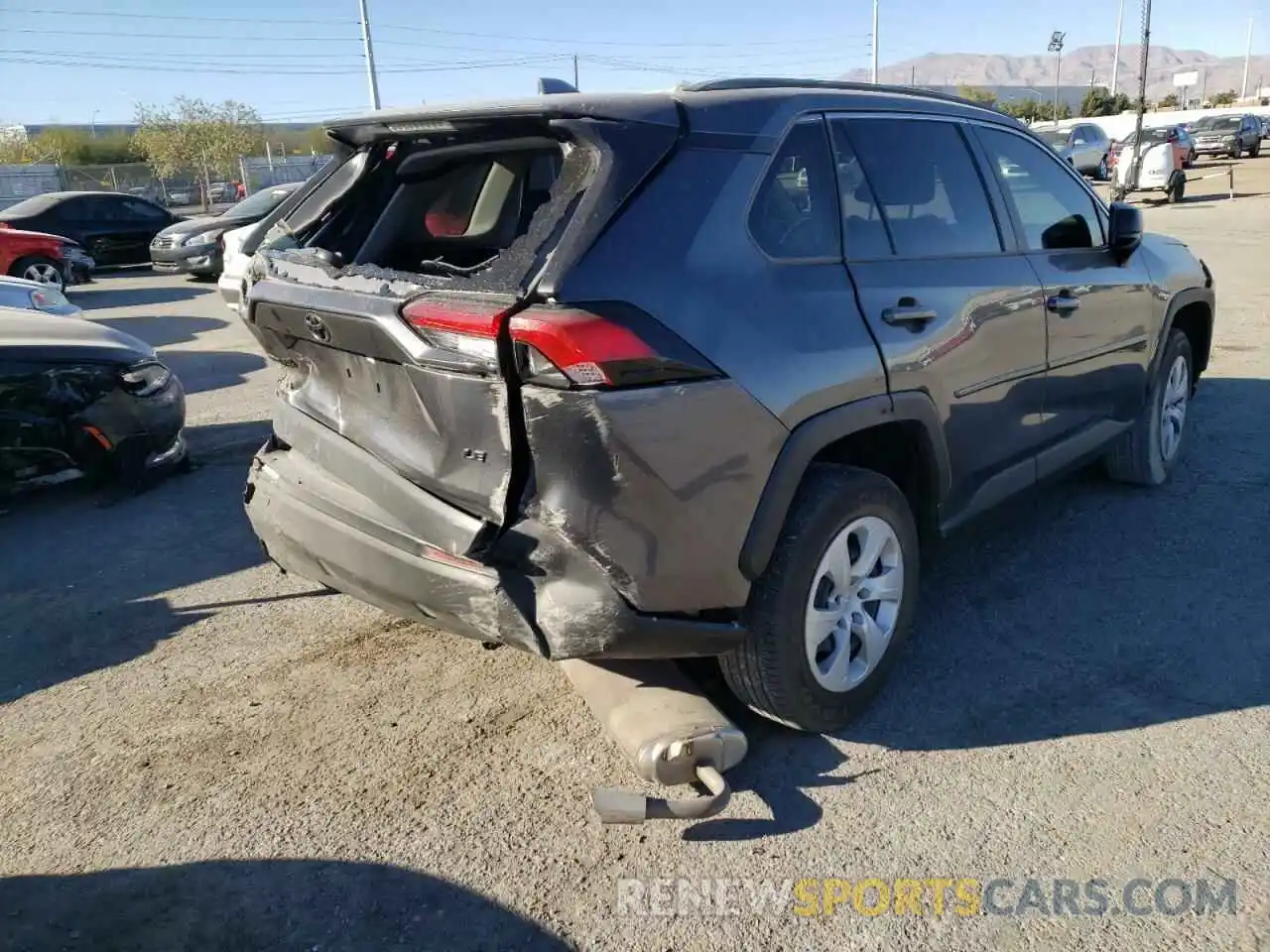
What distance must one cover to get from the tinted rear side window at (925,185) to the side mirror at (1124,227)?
38.7 inches

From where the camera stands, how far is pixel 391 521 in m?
2.88

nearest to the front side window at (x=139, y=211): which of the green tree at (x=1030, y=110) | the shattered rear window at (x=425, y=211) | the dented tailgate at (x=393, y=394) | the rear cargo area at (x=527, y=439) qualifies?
the shattered rear window at (x=425, y=211)

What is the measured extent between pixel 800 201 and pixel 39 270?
15.6 m

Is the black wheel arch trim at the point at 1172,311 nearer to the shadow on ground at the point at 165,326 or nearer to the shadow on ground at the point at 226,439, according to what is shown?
the shadow on ground at the point at 226,439

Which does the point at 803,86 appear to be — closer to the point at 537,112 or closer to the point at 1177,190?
the point at 537,112

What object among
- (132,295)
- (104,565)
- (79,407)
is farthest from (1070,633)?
(132,295)

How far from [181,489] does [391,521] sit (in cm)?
361

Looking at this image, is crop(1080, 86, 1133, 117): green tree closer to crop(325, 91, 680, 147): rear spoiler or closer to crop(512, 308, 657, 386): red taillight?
crop(325, 91, 680, 147): rear spoiler

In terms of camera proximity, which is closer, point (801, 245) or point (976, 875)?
point (976, 875)

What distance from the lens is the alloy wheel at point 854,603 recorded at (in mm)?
3070

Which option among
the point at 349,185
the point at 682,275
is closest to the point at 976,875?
the point at 682,275

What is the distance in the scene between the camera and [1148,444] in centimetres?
516

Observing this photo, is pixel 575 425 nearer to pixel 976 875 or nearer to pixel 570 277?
pixel 570 277

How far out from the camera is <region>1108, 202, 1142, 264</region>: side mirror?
448 cm
